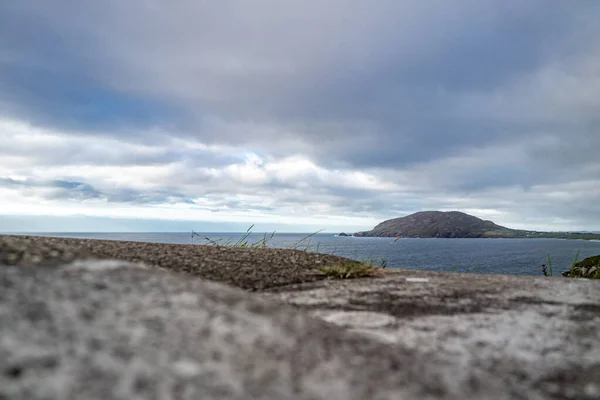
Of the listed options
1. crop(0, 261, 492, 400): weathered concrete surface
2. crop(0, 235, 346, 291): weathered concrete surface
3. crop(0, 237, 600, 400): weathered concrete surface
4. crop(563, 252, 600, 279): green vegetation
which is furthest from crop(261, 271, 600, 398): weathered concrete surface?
crop(563, 252, 600, 279): green vegetation

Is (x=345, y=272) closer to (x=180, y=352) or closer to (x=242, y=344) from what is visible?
(x=242, y=344)

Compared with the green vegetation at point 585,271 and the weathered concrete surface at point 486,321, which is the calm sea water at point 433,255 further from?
the weathered concrete surface at point 486,321

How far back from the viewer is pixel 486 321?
92.6 inches

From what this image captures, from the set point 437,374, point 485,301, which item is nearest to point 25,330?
point 437,374

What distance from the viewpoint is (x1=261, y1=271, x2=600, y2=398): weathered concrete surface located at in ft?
5.66

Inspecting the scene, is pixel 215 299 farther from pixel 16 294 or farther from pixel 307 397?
Answer: pixel 16 294

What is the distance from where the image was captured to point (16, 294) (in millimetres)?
1724

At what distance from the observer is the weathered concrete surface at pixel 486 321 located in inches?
68.0

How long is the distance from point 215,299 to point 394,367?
2.92ft

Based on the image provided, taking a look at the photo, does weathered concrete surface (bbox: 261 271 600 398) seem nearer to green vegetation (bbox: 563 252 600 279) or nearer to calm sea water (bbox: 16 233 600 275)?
calm sea water (bbox: 16 233 600 275)

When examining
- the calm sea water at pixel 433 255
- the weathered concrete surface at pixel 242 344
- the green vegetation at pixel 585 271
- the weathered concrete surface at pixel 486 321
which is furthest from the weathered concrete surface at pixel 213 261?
the green vegetation at pixel 585 271

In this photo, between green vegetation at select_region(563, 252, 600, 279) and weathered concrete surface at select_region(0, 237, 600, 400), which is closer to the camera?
weathered concrete surface at select_region(0, 237, 600, 400)

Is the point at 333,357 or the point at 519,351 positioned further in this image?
the point at 519,351

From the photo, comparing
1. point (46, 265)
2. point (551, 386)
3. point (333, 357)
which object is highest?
point (46, 265)
